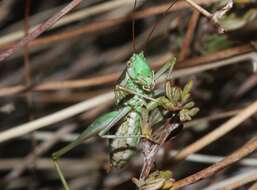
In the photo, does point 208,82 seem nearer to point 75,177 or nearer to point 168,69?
point 168,69

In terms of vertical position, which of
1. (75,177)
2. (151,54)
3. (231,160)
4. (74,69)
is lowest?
(231,160)

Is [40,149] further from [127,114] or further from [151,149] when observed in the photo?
[151,149]

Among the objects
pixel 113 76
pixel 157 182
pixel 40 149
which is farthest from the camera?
pixel 40 149

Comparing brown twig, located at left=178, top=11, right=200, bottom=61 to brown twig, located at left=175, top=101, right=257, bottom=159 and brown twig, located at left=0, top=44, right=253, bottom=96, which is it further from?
brown twig, located at left=175, top=101, right=257, bottom=159

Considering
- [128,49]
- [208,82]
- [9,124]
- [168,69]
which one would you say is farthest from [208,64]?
[9,124]

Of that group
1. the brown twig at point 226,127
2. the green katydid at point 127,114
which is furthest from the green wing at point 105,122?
the brown twig at point 226,127

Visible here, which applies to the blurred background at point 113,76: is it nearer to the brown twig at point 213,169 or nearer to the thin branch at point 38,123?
the thin branch at point 38,123

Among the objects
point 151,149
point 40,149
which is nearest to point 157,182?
point 151,149
